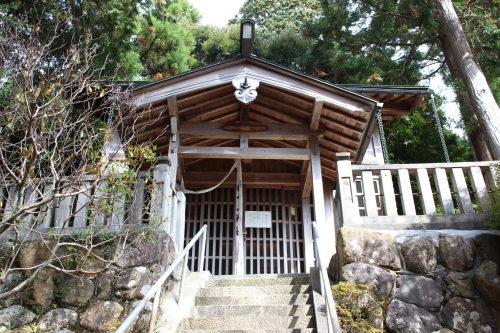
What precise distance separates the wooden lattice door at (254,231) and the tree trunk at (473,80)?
3.95 metres

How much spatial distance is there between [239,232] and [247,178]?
125 cm

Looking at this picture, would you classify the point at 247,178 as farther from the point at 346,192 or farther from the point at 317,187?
the point at 346,192

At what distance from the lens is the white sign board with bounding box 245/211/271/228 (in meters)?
8.31

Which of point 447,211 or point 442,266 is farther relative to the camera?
point 447,211

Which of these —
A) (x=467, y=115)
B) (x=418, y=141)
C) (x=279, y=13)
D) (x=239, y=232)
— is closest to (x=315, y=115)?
(x=239, y=232)

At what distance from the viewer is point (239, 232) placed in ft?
25.8

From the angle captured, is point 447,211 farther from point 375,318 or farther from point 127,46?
point 127,46

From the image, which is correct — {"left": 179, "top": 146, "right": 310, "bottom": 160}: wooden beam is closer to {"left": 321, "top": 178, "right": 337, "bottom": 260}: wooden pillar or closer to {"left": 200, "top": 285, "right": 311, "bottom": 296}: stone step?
{"left": 321, "top": 178, "right": 337, "bottom": 260}: wooden pillar

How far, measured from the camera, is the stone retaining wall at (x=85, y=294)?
Answer: 4.66 meters

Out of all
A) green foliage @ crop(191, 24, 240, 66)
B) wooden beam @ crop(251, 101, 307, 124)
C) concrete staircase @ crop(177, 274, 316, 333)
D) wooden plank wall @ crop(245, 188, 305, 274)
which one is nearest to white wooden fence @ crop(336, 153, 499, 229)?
concrete staircase @ crop(177, 274, 316, 333)

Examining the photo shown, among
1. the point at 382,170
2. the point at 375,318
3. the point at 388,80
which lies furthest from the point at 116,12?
the point at 388,80

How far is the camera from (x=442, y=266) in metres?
4.99

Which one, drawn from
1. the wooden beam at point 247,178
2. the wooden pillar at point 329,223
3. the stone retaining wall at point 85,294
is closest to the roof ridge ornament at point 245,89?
the stone retaining wall at point 85,294

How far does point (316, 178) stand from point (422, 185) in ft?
5.65
